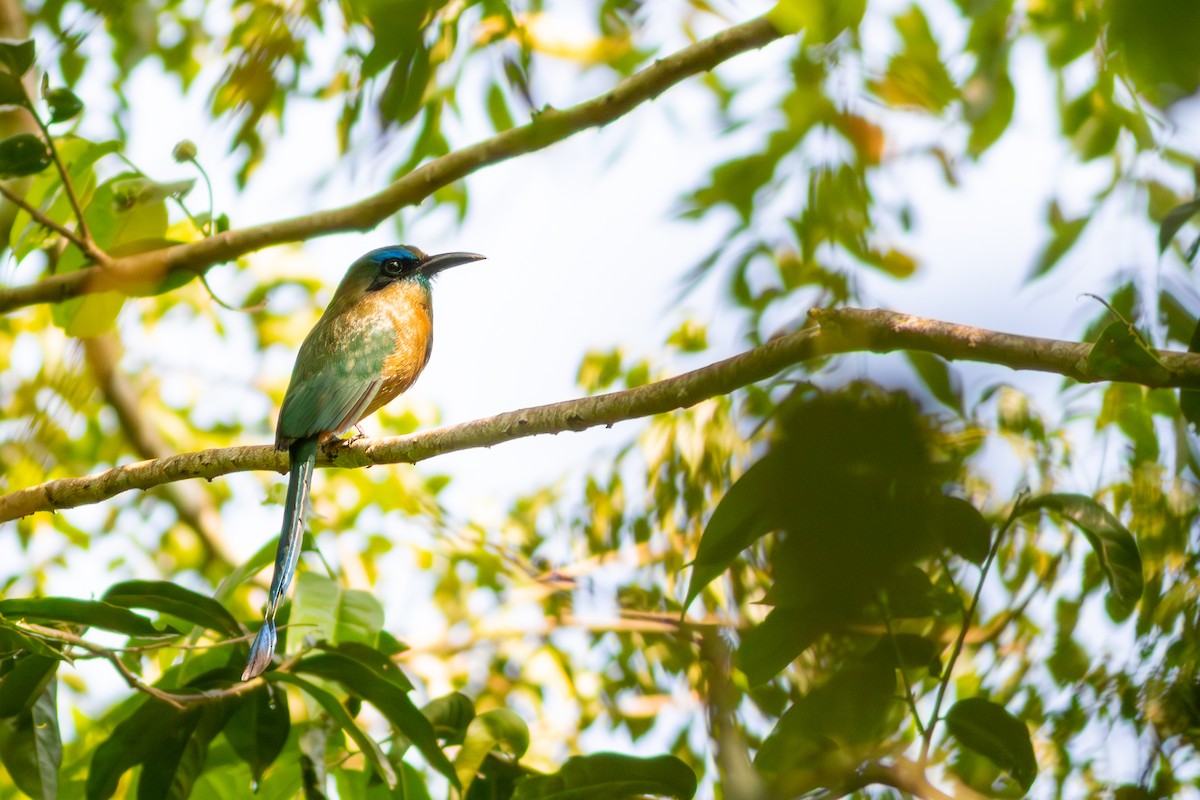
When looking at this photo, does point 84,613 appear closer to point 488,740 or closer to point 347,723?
point 347,723

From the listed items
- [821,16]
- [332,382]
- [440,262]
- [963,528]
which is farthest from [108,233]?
[963,528]

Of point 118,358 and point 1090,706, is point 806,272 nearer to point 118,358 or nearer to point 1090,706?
point 1090,706

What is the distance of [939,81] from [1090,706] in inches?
42.6

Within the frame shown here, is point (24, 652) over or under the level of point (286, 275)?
under

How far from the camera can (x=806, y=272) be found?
1.39m

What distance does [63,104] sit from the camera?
2900 millimetres

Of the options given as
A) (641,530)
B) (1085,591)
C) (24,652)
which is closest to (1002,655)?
(1085,591)

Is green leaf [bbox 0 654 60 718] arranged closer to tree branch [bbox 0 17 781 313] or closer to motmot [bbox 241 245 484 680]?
motmot [bbox 241 245 484 680]

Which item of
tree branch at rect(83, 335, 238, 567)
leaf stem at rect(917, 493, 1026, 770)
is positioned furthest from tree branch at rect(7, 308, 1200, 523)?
tree branch at rect(83, 335, 238, 567)

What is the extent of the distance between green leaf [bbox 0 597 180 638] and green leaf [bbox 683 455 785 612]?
3.90 feet

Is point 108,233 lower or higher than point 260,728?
higher

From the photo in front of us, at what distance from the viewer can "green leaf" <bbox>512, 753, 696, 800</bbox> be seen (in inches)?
86.6

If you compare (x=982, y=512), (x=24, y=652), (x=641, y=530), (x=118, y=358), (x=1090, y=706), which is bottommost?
(x=1090, y=706)

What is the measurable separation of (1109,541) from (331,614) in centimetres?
171
